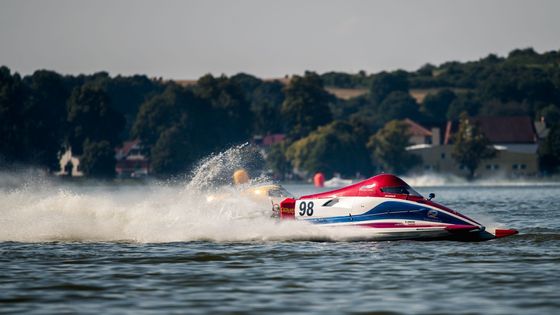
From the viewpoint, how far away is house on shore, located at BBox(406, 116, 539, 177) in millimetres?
155875

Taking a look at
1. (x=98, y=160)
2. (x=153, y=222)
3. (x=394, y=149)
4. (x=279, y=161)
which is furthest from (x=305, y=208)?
(x=279, y=161)

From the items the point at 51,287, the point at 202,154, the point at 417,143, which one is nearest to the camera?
the point at 51,287

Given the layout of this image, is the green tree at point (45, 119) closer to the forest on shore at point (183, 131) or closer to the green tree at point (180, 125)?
the forest on shore at point (183, 131)

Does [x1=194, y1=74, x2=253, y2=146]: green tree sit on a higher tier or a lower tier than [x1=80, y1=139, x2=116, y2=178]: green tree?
higher

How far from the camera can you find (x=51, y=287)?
2327cm

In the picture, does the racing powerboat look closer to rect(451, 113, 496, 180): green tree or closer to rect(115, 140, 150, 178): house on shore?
rect(451, 113, 496, 180): green tree

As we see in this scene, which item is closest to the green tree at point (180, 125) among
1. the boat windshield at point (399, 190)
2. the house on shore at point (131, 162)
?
the house on shore at point (131, 162)

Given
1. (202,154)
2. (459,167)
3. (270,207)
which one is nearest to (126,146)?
(202,154)

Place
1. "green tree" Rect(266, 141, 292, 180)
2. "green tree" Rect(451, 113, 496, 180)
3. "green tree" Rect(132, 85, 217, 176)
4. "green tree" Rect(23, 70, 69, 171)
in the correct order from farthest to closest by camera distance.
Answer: "green tree" Rect(266, 141, 292, 180) → "green tree" Rect(132, 85, 217, 176) → "green tree" Rect(451, 113, 496, 180) → "green tree" Rect(23, 70, 69, 171)

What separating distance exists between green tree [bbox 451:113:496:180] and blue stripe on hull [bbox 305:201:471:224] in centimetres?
11795

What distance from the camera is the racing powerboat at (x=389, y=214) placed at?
106ft

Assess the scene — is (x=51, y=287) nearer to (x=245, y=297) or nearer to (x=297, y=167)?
(x=245, y=297)

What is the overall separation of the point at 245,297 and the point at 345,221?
1197 cm

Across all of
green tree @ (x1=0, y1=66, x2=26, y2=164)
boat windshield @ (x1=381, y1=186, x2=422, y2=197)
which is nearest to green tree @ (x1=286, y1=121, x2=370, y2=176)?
green tree @ (x1=0, y1=66, x2=26, y2=164)
